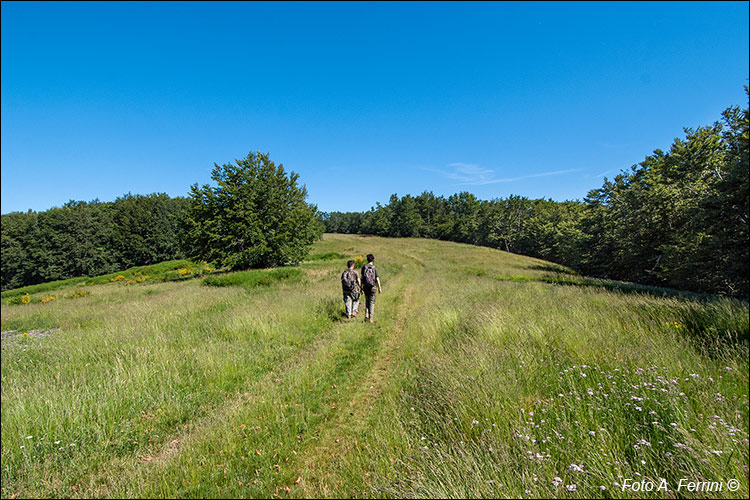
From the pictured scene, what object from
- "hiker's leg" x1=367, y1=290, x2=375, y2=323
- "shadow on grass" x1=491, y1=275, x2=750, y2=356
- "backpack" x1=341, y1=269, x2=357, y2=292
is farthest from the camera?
"backpack" x1=341, y1=269, x2=357, y2=292

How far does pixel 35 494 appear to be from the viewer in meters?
2.60

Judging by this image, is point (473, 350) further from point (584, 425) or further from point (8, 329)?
point (8, 329)

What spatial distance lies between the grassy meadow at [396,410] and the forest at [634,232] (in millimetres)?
9992

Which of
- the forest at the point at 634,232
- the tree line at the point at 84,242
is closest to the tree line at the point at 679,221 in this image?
the forest at the point at 634,232

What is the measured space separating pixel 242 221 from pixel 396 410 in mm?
24757

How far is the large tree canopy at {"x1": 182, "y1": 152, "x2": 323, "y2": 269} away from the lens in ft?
78.5

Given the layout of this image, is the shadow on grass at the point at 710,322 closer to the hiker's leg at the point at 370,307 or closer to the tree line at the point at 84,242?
the hiker's leg at the point at 370,307

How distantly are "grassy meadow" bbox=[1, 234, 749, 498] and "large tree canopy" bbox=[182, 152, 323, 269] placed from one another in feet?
59.7

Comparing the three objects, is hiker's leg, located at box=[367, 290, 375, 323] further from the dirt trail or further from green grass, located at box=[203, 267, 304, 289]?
green grass, located at box=[203, 267, 304, 289]

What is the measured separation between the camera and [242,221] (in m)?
24.3

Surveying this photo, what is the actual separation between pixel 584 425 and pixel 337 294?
10.4 m

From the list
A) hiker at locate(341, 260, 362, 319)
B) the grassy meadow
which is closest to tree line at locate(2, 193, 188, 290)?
hiker at locate(341, 260, 362, 319)

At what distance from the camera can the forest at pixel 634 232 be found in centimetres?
1134

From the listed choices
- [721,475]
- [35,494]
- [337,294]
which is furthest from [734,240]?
[35,494]
